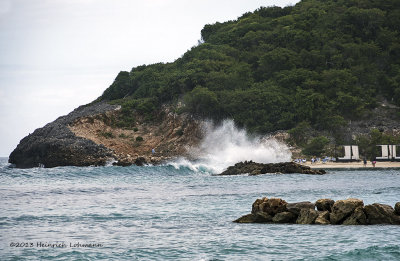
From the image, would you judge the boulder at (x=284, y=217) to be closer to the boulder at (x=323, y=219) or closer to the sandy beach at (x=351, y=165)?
the boulder at (x=323, y=219)

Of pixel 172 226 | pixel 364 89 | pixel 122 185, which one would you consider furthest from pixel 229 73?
pixel 172 226

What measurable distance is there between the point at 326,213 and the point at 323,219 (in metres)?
0.37

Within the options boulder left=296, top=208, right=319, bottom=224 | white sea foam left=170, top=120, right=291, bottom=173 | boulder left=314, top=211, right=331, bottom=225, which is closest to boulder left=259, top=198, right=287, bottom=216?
boulder left=296, top=208, right=319, bottom=224

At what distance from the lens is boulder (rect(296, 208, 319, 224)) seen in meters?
22.0

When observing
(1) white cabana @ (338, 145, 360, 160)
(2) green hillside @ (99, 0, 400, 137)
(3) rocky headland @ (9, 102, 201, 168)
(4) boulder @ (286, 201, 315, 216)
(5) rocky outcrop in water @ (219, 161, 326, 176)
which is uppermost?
(2) green hillside @ (99, 0, 400, 137)

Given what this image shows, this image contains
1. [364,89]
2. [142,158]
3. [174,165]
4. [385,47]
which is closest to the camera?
[174,165]

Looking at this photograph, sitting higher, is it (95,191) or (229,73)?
(229,73)

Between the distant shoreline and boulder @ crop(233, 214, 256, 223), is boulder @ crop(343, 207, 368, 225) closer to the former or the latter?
boulder @ crop(233, 214, 256, 223)

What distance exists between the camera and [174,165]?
67938 millimetres

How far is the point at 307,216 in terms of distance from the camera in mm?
22094

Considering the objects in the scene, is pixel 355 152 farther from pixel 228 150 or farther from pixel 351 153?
pixel 228 150

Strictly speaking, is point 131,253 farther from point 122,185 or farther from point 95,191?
point 122,185

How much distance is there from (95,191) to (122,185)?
537 cm

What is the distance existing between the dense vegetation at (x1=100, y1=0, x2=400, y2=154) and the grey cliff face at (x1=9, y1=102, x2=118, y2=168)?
621 inches
